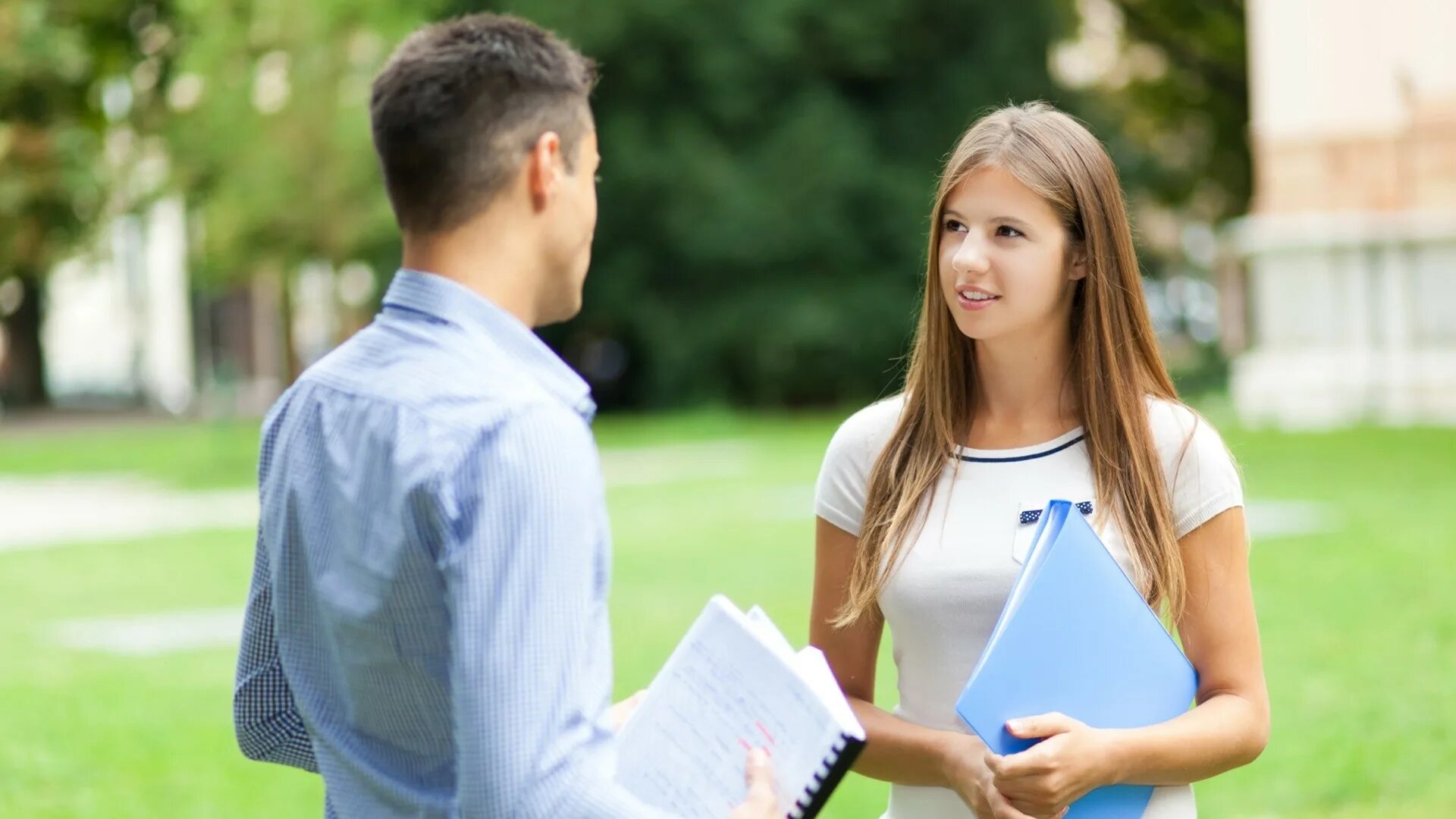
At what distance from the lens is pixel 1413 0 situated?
19.9 metres

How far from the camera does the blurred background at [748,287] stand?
25.2ft

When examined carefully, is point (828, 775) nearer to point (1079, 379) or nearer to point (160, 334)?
point (1079, 379)

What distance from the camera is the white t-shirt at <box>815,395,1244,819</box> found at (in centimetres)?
255

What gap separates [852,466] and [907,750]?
51 cm

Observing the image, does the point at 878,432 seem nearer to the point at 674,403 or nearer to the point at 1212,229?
the point at 674,403

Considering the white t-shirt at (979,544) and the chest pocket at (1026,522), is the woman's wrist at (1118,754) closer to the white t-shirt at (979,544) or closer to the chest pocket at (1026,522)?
the white t-shirt at (979,544)

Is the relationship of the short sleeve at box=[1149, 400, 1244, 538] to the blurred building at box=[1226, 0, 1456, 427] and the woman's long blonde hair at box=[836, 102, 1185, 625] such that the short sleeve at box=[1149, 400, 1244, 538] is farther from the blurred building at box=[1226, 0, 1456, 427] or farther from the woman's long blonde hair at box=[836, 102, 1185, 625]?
the blurred building at box=[1226, 0, 1456, 427]

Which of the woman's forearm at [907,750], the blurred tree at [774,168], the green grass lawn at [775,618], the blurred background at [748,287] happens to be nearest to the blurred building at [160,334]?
the blurred background at [748,287]

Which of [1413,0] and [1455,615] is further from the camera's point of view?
[1413,0]

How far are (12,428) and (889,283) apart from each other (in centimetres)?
1764

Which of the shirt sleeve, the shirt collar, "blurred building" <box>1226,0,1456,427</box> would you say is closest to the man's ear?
the shirt collar

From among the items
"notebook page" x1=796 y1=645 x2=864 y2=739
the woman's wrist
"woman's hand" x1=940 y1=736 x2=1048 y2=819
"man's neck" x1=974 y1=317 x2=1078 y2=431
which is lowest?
"woman's hand" x1=940 y1=736 x2=1048 y2=819

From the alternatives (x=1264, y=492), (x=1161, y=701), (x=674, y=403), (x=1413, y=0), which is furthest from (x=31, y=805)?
(x=674, y=403)

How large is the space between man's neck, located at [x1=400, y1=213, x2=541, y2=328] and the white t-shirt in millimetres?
896
